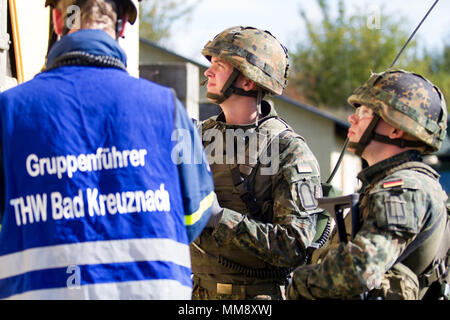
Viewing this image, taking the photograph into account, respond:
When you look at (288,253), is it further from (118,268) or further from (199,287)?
(118,268)

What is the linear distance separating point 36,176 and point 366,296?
5.44ft

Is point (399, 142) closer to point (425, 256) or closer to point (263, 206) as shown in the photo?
point (425, 256)

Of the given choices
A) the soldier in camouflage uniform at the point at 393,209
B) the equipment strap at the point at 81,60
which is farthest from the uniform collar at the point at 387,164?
the equipment strap at the point at 81,60

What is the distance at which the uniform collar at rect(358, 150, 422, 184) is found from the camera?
361cm

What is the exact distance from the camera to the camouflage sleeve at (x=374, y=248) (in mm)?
3189

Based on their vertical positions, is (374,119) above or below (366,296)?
above

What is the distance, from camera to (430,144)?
366cm

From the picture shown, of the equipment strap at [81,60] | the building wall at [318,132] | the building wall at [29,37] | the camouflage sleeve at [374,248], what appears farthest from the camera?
the building wall at [318,132]

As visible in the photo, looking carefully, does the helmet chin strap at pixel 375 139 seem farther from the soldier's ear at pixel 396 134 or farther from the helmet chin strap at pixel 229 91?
the helmet chin strap at pixel 229 91

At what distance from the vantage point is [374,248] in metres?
3.19

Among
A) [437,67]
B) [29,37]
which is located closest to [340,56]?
[437,67]

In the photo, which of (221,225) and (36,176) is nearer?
(36,176)
